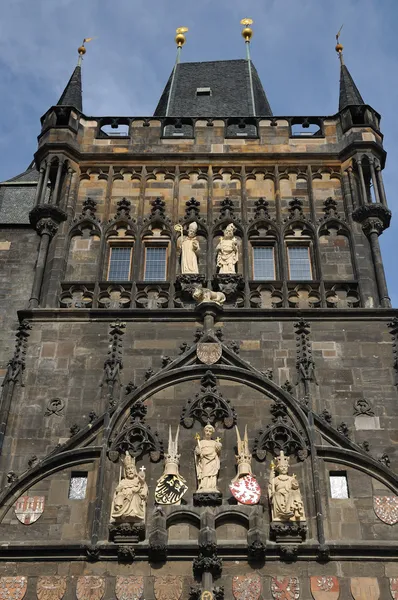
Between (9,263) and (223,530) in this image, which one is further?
(9,263)

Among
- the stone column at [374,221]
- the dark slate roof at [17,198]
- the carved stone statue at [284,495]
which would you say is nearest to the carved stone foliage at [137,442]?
the carved stone statue at [284,495]

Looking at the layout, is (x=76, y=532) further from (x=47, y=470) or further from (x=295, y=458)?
(x=295, y=458)

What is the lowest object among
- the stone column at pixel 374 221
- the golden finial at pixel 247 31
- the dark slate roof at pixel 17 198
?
the stone column at pixel 374 221

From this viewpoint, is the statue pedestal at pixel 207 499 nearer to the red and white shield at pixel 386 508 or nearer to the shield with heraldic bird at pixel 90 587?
the shield with heraldic bird at pixel 90 587

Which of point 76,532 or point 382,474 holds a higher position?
point 382,474

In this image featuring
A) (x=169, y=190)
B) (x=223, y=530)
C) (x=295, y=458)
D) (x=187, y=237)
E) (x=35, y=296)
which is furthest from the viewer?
(x=169, y=190)

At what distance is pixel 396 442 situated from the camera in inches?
461

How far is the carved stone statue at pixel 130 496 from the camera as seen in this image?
35.4 feet

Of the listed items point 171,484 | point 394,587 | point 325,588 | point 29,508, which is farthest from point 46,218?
point 394,587

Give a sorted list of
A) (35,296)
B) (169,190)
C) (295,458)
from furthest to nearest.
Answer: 1. (169,190)
2. (35,296)
3. (295,458)

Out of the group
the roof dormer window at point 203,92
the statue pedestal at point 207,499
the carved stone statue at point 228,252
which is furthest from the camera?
the roof dormer window at point 203,92

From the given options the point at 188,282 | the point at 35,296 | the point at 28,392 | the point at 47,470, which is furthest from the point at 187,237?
the point at 47,470

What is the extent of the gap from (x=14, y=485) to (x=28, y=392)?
1.43m

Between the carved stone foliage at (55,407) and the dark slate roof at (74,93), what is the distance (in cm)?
634
